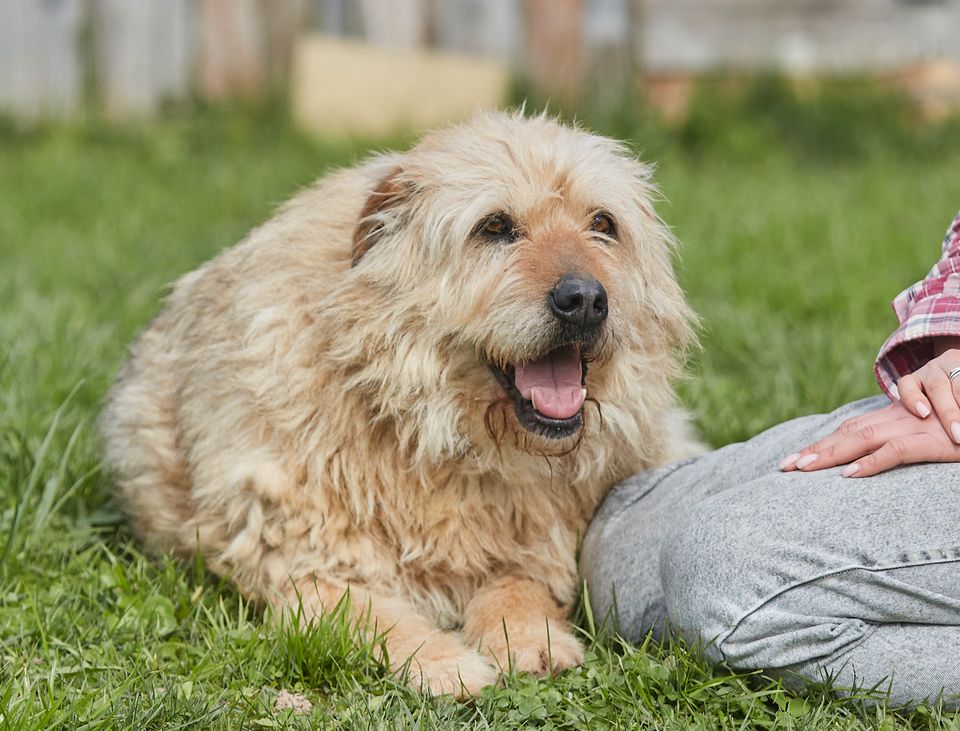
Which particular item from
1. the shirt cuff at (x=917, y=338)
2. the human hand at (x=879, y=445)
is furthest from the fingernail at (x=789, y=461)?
the shirt cuff at (x=917, y=338)

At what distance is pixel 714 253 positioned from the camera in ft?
21.2

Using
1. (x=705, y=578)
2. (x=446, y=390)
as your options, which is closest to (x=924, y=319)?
(x=705, y=578)

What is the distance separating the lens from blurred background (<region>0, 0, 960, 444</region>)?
25.3 feet

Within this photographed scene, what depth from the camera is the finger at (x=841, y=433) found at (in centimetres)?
272

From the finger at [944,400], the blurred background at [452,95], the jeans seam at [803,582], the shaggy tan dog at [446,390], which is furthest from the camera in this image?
the blurred background at [452,95]

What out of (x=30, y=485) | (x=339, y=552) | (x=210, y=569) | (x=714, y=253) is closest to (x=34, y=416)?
(x=30, y=485)

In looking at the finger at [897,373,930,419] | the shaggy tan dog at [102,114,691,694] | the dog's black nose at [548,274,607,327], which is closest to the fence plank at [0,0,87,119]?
the shaggy tan dog at [102,114,691,694]

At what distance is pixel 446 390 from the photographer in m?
2.97

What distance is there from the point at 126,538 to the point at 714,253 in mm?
3827

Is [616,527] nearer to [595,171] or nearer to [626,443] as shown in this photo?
[626,443]

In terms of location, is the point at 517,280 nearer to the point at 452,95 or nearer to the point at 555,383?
the point at 555,383

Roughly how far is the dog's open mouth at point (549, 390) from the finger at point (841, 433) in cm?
50

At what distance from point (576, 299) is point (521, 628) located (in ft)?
2.62

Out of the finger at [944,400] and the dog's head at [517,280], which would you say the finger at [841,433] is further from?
the dog's head at [517,280]
